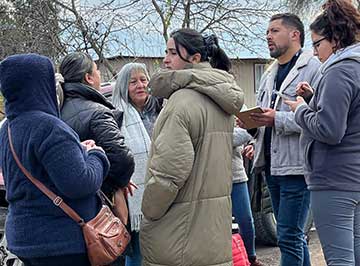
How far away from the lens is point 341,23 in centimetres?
319

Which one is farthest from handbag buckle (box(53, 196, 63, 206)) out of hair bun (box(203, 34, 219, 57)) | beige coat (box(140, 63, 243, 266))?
hair bun (box(203, 34, 219, 57))

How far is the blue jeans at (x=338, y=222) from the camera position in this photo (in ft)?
10.1

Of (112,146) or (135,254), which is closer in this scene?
(112,146)

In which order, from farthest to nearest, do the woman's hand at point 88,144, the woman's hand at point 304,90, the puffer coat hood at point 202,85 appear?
the woman's hand at point 304,90, the puffer coat hood at point 202,85, the woman's hand at point 88,144

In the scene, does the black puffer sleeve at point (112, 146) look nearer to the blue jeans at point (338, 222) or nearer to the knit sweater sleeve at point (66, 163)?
the knit sweater sleeve at point (66, 163)

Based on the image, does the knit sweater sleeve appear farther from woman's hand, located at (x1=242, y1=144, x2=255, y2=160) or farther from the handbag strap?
woman's hand, located at (x1=242, y1=144, x2=255, y2=160)

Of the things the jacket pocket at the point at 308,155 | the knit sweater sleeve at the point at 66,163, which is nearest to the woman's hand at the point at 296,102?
the jacket pocket at the point at 308,155

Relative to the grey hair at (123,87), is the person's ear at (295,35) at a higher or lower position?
higher

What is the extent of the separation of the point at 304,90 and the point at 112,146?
1293 millimetres

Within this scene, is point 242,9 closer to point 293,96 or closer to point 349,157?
point 293,96

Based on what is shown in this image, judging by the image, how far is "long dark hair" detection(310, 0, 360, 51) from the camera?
3.17 metres

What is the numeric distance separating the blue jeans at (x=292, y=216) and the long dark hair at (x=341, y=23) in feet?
3.20

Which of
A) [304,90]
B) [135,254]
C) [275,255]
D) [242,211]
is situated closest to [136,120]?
[135,254]

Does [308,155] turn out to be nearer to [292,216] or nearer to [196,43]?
[292,216]
